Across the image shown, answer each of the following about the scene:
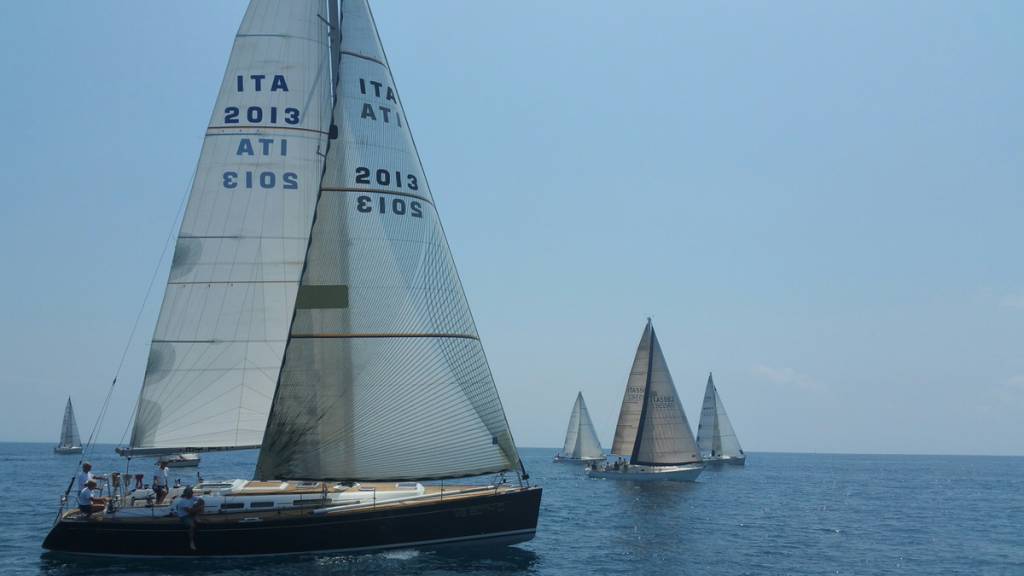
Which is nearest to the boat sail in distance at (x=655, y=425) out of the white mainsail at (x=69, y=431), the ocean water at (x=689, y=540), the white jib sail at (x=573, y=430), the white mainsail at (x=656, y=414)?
the white mainsail at (x=656, y=414)

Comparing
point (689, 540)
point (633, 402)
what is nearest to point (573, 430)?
point (633, 402)

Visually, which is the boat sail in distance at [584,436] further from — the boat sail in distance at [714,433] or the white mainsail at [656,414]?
the white mainsail at [656,414]

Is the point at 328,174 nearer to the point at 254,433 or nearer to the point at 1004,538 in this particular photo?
the point at 254,433

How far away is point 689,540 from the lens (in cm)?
3438

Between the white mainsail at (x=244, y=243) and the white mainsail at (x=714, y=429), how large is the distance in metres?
76.5

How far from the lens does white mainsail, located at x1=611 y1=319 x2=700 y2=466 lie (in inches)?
2424

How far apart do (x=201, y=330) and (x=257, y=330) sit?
5.25ft

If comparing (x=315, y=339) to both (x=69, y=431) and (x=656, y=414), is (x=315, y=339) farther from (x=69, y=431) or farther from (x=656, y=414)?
(x=69, y=431)

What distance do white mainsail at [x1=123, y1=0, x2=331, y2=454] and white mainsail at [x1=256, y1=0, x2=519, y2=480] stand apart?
232cm

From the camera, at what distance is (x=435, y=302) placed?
25516 millimetres

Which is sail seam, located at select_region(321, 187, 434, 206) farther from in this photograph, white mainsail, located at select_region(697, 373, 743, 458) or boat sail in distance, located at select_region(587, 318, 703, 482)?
white mainsail, located at select_region(697, 373, 743, 458)

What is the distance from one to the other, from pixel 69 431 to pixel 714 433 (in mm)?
83348

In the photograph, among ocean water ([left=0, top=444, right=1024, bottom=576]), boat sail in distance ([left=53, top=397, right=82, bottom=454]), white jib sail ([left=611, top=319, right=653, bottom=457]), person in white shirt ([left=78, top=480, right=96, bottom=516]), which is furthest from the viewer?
boat sail in distance ([left=53, top=397, right=82, bottom=454])

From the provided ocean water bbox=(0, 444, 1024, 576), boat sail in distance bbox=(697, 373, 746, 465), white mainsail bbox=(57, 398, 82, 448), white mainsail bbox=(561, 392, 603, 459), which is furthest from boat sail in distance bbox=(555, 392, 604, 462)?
white mainsail bbox=(57, 398, 82, 448)
